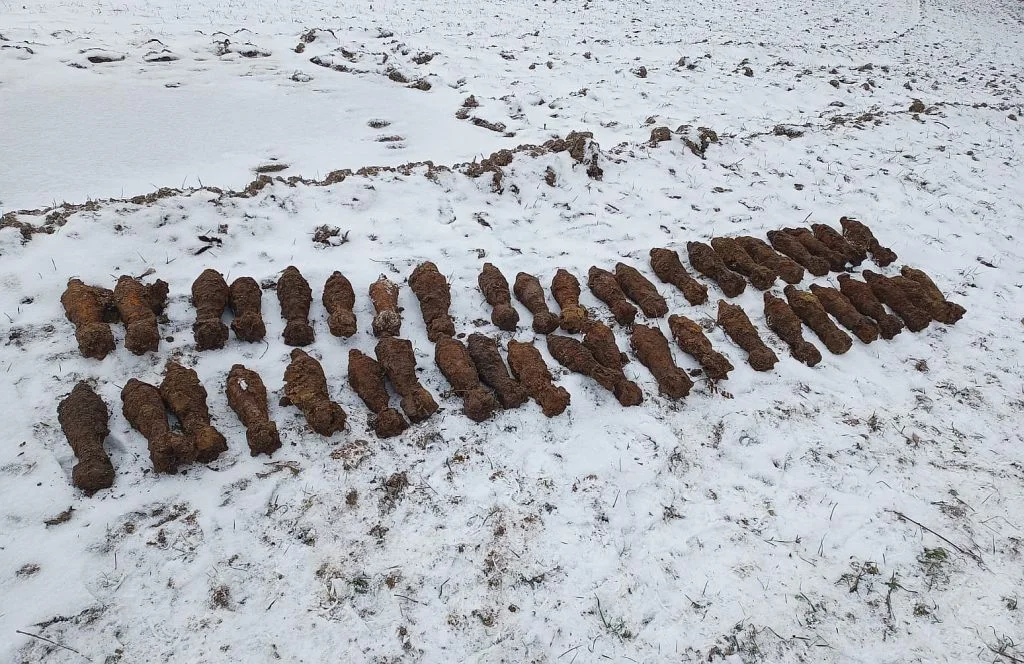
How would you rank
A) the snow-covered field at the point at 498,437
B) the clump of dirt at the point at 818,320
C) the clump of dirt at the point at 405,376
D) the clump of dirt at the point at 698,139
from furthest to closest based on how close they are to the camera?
1. the clump of dirt at the point at 698,139
2. the clump of dirt at the point at 818,320
3. the clump of dirt at the point at 405,376
4. the snow-covered field at the point at 498,437

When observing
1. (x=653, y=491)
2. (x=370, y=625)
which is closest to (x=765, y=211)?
(x=653, y=491)

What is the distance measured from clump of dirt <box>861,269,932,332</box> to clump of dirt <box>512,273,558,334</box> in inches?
164

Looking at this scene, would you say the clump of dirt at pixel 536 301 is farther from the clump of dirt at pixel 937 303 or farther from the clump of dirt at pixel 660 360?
the clump of dirt at pixel 937 303

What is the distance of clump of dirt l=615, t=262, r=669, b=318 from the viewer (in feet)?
18.8

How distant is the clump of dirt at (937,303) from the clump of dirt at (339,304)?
6.64m

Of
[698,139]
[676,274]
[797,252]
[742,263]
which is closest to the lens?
[676,274]

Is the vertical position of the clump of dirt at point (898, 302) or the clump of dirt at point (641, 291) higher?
the clump of dirt at point (641, 291)

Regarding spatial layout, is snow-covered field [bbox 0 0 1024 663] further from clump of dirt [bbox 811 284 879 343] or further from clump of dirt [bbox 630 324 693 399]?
clump of dirt [bbox 811 284 879 343]

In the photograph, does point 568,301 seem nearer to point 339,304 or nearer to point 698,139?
point 339,304

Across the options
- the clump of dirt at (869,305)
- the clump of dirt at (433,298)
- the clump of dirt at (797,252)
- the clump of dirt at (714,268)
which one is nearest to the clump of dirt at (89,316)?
the clump of dirt at (433,298)

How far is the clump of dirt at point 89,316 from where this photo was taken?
4398mm

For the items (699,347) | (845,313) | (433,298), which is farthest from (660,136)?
(433,298)

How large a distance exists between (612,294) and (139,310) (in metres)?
4.63

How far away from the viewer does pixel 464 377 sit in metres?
4.68
